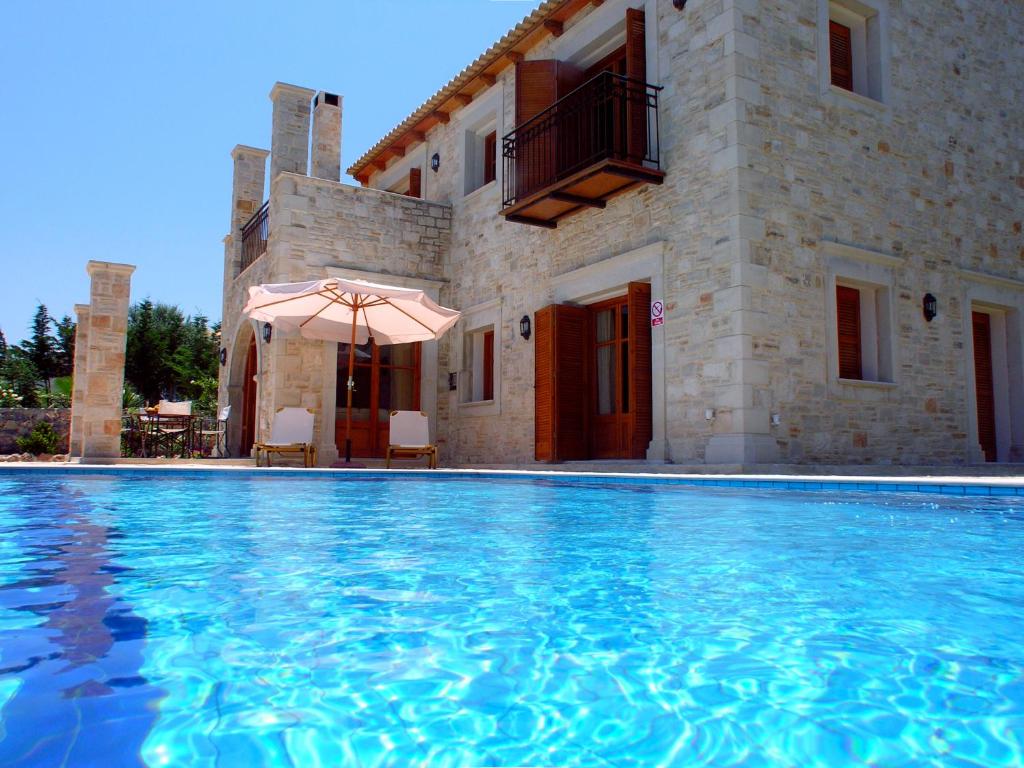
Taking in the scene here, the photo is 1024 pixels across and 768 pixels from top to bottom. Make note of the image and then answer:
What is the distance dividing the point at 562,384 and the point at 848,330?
11.7ft

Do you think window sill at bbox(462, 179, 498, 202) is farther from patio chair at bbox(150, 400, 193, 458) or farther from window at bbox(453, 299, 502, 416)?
patio chair at bbox(150, 400, 193, 458)

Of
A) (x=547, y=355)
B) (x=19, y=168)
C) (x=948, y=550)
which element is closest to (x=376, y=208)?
(x=547, y=355)

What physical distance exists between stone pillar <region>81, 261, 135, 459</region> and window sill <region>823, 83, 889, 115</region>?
30.5 feet

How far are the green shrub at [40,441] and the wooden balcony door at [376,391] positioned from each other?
6430mm

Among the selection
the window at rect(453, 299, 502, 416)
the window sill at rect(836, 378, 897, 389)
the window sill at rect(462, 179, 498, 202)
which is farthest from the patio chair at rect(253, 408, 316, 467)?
the window sill at rect(836, 378, 897, 389)

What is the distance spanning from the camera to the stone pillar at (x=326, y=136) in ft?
41.8

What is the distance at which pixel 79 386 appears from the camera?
39.5 ft

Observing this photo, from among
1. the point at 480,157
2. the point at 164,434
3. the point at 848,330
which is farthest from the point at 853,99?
the point at 164,434

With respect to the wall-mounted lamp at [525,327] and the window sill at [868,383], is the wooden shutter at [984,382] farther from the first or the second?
the wall-mounted lamp at [525,327]

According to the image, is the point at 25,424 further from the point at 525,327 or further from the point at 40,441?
the point at 525,327

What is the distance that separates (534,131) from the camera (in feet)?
35.1

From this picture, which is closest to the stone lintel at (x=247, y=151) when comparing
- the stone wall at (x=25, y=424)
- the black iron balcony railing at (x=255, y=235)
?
the black iron balcony railing at (x=255, y=235)

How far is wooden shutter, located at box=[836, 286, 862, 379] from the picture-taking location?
9.31 m

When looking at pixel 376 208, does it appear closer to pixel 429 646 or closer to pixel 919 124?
pixel 919 124
